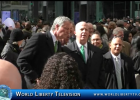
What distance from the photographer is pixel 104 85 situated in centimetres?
594

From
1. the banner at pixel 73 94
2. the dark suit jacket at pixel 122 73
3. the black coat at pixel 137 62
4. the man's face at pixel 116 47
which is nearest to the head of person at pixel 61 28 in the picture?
the dark suit jacket at pixel 122 73

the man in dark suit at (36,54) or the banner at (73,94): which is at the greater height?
the banner at (73,94)

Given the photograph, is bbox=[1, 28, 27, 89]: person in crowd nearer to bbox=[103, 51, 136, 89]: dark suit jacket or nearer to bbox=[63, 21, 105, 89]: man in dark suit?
bbox=[63, 21, 105, 89]: man in dark suit

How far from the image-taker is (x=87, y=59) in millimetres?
5848

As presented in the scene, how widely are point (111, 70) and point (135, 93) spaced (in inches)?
168

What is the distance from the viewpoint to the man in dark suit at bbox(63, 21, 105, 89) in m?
5.72

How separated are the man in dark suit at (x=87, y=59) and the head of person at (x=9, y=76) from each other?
12.0ft

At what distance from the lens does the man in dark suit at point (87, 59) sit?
18.8 ft

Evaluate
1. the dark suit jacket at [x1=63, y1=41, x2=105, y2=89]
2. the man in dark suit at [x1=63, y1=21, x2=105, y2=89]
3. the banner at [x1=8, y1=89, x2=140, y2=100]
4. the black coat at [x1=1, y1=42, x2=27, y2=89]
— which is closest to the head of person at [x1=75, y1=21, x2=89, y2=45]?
the man in dark suit at [x1=63, y1=21, x2=105, y2=89]

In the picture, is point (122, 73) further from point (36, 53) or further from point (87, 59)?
point (36, 53)

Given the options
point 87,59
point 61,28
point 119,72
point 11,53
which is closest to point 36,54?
point 61,28

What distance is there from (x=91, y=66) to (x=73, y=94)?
3899 mm

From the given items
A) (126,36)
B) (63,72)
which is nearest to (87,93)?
(63,72)

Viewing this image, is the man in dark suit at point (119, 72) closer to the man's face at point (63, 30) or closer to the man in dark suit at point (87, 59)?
the man in dark suit at point (87, 59)
